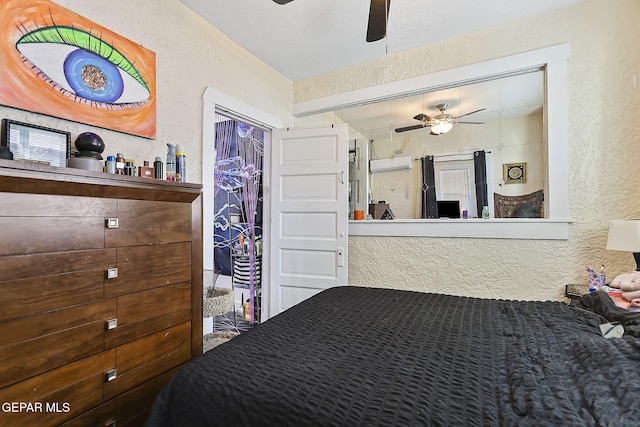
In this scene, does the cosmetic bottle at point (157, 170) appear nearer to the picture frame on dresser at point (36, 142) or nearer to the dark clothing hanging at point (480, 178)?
the picture frame on dresser at point (36, 142)

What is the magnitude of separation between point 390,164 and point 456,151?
0.63 metres

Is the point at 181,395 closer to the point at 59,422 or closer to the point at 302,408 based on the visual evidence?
the point at 302,408

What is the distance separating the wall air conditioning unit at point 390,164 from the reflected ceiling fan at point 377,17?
1333 millimetres

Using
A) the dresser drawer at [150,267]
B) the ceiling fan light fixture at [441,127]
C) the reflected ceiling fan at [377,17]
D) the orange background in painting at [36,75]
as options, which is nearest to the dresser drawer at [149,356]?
the dresser drawer at [150,267]

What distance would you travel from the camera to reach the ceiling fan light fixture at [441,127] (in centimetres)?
285

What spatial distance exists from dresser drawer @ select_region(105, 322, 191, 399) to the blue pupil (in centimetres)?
140

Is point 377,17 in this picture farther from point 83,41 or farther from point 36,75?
point 36,75

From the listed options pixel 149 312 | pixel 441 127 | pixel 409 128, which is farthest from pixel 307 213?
pixel 149 312

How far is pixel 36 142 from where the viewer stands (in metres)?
1.48

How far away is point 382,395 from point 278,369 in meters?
0.30

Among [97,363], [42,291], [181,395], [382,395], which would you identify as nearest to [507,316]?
[382,395]

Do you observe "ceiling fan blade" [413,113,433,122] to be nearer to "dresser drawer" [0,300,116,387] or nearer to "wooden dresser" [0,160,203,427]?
"wooden dresser" [0,160,203,427]

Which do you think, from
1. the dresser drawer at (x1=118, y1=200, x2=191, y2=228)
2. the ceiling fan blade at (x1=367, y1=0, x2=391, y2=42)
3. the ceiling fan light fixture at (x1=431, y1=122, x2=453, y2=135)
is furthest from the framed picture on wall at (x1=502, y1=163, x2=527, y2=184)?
the dresser drawer at (x1=118, y1=200, x2=191, y2=228)

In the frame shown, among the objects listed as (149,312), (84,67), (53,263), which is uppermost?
(84,67)
